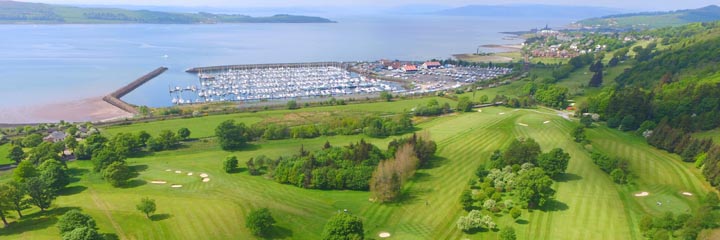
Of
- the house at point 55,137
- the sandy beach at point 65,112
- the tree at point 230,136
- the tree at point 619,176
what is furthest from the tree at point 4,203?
the tree at point 619,176

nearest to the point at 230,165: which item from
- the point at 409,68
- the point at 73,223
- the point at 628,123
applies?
the point at 73,223

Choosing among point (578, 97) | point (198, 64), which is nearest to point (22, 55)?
point (198, 64)

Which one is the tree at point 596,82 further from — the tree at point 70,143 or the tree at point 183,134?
the tree at point 70,143

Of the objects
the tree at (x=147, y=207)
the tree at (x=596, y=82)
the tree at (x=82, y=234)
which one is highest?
the tree at (x=596, y=82)

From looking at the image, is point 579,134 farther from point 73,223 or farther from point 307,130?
point 73,223

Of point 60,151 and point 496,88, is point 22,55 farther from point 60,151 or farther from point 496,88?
point 496,88

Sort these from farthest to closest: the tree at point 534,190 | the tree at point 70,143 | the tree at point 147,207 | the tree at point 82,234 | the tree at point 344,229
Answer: the tree at point 70,143 → the tree at point 534,190 → the tree at point 147,207 → the tree at point 344,229 → the tree at point 82,234
